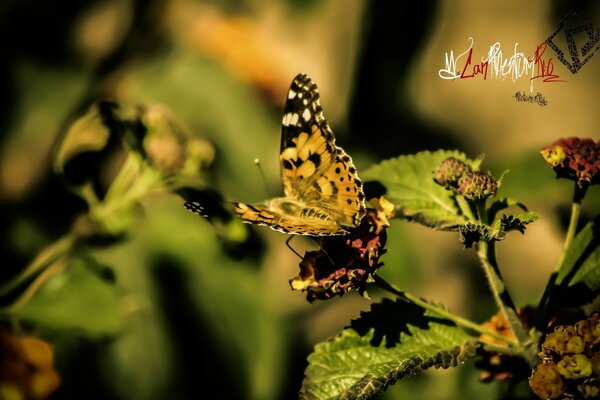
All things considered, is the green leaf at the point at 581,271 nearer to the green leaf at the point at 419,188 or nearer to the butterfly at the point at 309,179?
the green leaf at the point at 419,188

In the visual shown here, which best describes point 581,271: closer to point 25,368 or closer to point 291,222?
point 291,222

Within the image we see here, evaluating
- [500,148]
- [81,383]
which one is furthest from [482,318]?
[81,383]

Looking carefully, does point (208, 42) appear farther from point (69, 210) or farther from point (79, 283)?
point (79, 283)

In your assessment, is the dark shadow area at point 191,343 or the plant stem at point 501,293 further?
the dark shadow area at point 191,343

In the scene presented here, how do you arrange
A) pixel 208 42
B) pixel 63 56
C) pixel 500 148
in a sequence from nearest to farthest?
pixel 63 56 < pixel 208 42 < pixel 500 148

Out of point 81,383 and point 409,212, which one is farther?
point 81,383

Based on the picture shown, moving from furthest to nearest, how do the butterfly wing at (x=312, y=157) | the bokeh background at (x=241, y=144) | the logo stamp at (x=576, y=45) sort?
the bokeh background at (x=241, y=144) → the logo stamp at (x=576, y=45) → the butterfly wing at (x=312, y=157)

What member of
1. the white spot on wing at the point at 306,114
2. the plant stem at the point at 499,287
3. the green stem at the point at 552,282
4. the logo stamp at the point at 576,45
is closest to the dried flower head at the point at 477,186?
the plant stem at the point at 499,287
